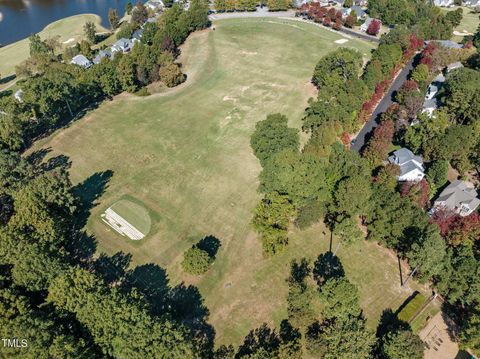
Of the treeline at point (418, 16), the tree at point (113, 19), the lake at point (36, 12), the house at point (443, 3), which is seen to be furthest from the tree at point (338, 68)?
the lake at point (36, 12)

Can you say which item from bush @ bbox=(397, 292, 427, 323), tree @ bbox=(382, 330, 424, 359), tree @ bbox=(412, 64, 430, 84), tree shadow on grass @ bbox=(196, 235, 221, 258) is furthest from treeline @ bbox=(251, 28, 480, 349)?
tree @ bbox=(412, 64, 430, 84)

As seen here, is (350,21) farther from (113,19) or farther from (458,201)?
(458,201)

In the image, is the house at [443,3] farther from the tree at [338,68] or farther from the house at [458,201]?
the house at [458,201]

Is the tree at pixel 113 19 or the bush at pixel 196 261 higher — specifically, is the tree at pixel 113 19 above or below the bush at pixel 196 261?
above

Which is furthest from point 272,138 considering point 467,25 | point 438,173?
point 467,25

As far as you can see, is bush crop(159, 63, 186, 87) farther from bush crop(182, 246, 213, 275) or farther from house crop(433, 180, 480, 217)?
house crop(433, 180, 480, 217)

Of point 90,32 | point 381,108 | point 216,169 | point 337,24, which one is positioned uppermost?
point 337,24
